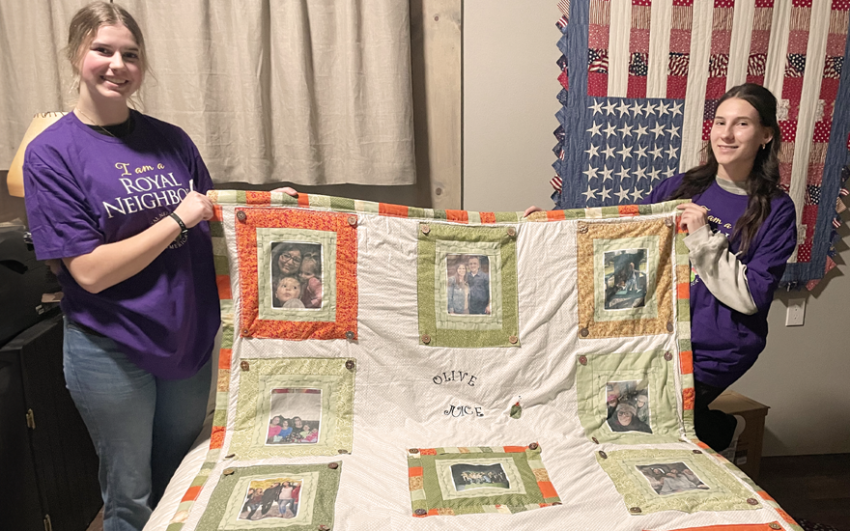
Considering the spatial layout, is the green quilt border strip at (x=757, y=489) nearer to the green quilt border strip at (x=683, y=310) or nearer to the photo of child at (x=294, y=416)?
the green quilt border strip at (x=683, y=310)

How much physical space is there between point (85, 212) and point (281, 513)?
0.78 m

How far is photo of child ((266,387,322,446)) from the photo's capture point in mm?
1479

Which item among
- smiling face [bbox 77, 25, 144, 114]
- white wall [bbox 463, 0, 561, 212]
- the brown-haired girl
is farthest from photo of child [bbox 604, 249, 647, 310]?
smiling face [bbox 77, 25, 144, 114]

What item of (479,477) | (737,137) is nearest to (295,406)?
(479,477)

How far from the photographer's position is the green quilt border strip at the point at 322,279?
1.50 meters

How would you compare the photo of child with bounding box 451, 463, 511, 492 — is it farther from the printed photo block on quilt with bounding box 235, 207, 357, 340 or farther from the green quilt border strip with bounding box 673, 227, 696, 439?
the green quilt border strip with bounding box 673, 227, 696, 439

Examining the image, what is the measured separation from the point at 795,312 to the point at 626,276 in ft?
4.12

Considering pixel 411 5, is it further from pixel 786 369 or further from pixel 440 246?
pixel 786 369

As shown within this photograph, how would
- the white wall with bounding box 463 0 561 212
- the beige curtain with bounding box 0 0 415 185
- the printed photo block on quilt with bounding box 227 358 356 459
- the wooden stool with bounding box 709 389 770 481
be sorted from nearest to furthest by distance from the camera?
the printed photo block on quilt with bounding box 227 358 356 459, the beige curtain with bounding box 0 0 415 185, the white wall with bounding box 463 0 561 212, the wooden stool with bounding box 709 389 770 481

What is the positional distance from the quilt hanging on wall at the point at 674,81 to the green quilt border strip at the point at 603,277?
21.0 inches

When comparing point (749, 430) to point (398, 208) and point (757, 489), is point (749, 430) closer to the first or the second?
point (757, 489)

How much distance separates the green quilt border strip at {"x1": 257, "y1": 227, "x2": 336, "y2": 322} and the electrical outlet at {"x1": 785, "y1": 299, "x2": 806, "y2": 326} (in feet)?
6.49

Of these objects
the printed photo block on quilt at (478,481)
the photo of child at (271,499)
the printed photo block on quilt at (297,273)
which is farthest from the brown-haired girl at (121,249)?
the printed photo block on quilt at (478,481)

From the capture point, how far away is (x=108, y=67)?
3.99ft
